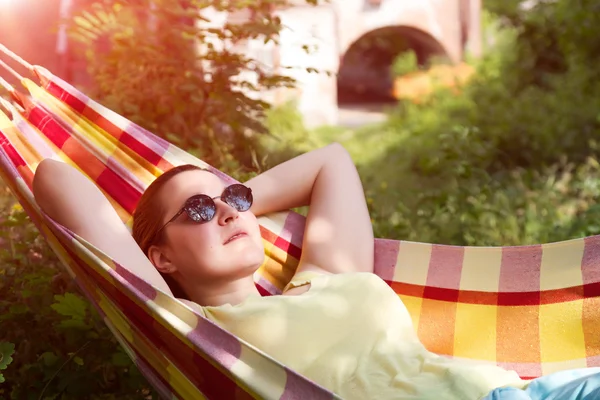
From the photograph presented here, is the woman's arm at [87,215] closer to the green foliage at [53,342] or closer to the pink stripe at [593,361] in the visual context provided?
the green foliage at [53,342]

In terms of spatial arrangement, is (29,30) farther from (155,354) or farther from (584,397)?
(584,397)

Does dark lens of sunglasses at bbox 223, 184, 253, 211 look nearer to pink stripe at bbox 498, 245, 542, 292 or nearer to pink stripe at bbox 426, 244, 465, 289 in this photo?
pink stripe at bbox 426, 244, 465, 289

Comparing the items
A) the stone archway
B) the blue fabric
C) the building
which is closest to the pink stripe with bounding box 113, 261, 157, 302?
the blue fabric

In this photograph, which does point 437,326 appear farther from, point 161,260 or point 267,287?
point 161,260

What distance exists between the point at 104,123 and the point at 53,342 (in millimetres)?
837

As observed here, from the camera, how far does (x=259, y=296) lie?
205 centimetres

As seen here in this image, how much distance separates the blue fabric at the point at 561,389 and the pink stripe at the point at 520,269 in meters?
0.49

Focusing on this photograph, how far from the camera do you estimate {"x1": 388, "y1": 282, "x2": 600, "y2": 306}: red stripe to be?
2.29 meters

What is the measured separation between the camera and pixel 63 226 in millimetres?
1983

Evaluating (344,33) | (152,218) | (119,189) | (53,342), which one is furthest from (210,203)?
(344,33)

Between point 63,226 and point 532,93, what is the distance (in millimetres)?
9089

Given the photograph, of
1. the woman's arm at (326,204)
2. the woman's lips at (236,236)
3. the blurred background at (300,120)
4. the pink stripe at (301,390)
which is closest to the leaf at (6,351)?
the blurred background at (300,120)

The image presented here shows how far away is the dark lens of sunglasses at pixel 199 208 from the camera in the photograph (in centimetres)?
203

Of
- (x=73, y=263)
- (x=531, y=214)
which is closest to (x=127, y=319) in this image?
(x=73, y=263)
